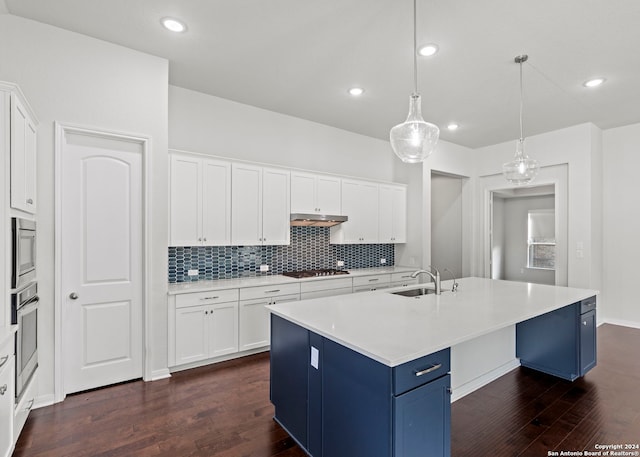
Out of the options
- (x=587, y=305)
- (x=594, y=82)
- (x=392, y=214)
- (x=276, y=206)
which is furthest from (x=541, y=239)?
(x=276, y=206)

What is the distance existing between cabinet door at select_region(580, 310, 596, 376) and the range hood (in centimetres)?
287

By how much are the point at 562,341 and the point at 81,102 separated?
478cm

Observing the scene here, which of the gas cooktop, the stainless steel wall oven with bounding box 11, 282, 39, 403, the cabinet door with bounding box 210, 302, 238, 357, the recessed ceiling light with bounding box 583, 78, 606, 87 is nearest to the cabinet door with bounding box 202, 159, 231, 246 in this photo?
the cabinet door with bounding box 210, 302, 238, 357

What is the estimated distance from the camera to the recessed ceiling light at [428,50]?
291 cm

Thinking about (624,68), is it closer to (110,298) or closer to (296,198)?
(296,198)

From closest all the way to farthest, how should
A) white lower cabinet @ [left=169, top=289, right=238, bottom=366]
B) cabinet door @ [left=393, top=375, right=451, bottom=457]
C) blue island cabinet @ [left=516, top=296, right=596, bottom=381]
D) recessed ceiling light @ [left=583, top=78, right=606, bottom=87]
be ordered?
cabinet door @ [left=393, top=375, right=451, bottom=457] < blue island cabinet @ [left=516, top=296, right=596, bottom=381] < white lower cabinet @ [left=169, top=289, right=238, bottom=366] < recessed ceiling light @ [left=583, top=78, right=606, bottom=87]

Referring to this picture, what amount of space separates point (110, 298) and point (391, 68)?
340cm

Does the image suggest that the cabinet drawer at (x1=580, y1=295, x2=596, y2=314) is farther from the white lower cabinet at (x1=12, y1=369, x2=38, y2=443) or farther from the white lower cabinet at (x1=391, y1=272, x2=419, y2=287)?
the white lower cabinet at (x1=12, y1=369, x2=38, y2=443)

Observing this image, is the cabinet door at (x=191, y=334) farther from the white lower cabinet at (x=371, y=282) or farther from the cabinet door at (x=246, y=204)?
the white lower cabinet at (x=371, y=282)

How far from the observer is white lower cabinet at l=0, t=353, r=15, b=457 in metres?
1.71

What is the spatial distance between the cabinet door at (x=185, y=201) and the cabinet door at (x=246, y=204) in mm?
388

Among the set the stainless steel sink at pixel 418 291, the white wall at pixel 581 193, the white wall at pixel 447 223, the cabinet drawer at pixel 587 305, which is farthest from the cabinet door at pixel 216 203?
the white wall at pixel 581 193

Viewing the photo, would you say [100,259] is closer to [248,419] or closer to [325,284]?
[248,419]

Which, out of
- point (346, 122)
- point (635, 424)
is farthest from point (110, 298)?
point (635, 424)
